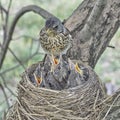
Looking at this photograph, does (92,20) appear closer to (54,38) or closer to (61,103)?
(54,38)

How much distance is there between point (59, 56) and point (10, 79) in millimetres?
4246

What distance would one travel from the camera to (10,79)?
7043mm

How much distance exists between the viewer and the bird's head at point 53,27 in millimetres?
2684

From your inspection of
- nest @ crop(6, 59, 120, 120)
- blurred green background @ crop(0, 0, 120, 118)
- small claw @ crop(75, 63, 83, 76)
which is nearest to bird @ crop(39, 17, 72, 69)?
small claw @ crop(75, 63, 83, 76)

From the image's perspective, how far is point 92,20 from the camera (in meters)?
3.10

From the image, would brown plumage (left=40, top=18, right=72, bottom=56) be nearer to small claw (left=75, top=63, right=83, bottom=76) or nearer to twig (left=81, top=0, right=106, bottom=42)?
small claw (left=75, top=63, right=83, bottom=76)

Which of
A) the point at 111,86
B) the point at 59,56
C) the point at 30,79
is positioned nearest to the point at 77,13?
the point at 59,56

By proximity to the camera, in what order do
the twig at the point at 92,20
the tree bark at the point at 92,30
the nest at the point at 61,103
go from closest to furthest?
the nest at the point at 61,103, the twig at the point at 92,20, the tree bark at the point at 92,30

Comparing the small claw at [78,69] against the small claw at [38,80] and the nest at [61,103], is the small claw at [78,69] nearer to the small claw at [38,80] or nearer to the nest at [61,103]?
the nest at [61,103]

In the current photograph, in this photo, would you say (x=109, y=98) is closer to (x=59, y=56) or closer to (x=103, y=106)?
(x=103, y=106)

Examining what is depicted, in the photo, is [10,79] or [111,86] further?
[10,79]

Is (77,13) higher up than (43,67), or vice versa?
(77,13)

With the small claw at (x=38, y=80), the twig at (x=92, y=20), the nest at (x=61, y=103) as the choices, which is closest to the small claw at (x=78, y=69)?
the nest at (x=61, y=103)

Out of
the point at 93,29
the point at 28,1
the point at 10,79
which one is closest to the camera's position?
the point at 93,29
